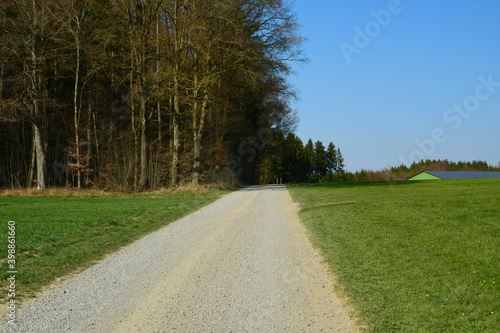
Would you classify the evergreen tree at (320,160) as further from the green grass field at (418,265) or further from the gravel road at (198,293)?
the gravel road at (198,293)

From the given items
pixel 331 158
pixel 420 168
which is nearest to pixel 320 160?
pixel 331 158

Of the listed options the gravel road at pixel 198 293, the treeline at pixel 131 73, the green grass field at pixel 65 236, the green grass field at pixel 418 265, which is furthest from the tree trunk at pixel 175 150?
the gravel road at pixel 198 293

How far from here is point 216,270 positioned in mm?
8242

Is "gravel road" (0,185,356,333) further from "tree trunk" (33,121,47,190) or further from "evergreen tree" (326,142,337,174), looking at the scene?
"evergreen tree" (326,142,337,174)

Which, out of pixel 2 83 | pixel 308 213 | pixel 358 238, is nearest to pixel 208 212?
pixel 308 213

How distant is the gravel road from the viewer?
552cm

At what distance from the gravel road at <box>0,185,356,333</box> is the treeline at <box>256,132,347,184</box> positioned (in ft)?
159

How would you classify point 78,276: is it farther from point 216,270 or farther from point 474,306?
point 474,306

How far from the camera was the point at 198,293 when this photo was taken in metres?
6.76

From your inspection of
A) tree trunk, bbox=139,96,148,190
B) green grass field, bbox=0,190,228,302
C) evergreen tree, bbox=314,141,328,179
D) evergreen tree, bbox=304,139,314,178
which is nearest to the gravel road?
green grass field, bbox=0,190,228,302

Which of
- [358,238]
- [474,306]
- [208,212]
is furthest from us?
[208,212]

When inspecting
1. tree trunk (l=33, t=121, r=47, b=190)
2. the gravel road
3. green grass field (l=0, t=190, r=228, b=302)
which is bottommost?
the gravel road

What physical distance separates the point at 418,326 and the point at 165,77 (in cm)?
2936

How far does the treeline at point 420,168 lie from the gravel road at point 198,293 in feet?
147
